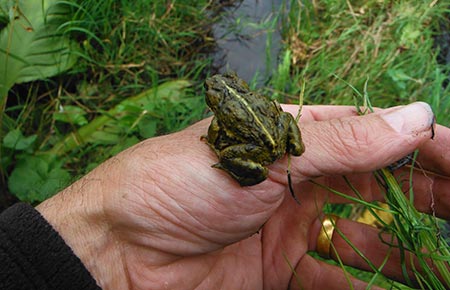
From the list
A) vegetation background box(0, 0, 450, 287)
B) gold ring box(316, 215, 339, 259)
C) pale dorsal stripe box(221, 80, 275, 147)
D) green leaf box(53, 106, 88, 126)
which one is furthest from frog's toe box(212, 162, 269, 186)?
green leaf box(53, 106, 88, 126)

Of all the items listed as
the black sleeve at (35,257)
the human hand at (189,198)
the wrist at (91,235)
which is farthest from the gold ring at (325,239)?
the black sleeve at (35,257)

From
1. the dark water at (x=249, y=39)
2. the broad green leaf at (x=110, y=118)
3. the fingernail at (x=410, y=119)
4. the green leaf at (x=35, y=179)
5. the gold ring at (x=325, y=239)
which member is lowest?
the gold ring at (x=325, y=239)

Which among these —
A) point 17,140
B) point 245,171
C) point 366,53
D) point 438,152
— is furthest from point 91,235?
point 366,53

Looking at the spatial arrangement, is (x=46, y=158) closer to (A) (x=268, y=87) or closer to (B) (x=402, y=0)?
(A) (x=268, y=87)

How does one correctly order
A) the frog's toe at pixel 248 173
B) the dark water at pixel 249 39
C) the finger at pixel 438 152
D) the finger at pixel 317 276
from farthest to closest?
the dark water at pixel 249 39
the finger at pixel 317 276
the finger at pixel 438 152
the frog's toe at pixel 248 173

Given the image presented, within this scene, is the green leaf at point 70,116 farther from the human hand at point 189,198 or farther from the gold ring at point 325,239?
the gold ring at point 325,239
